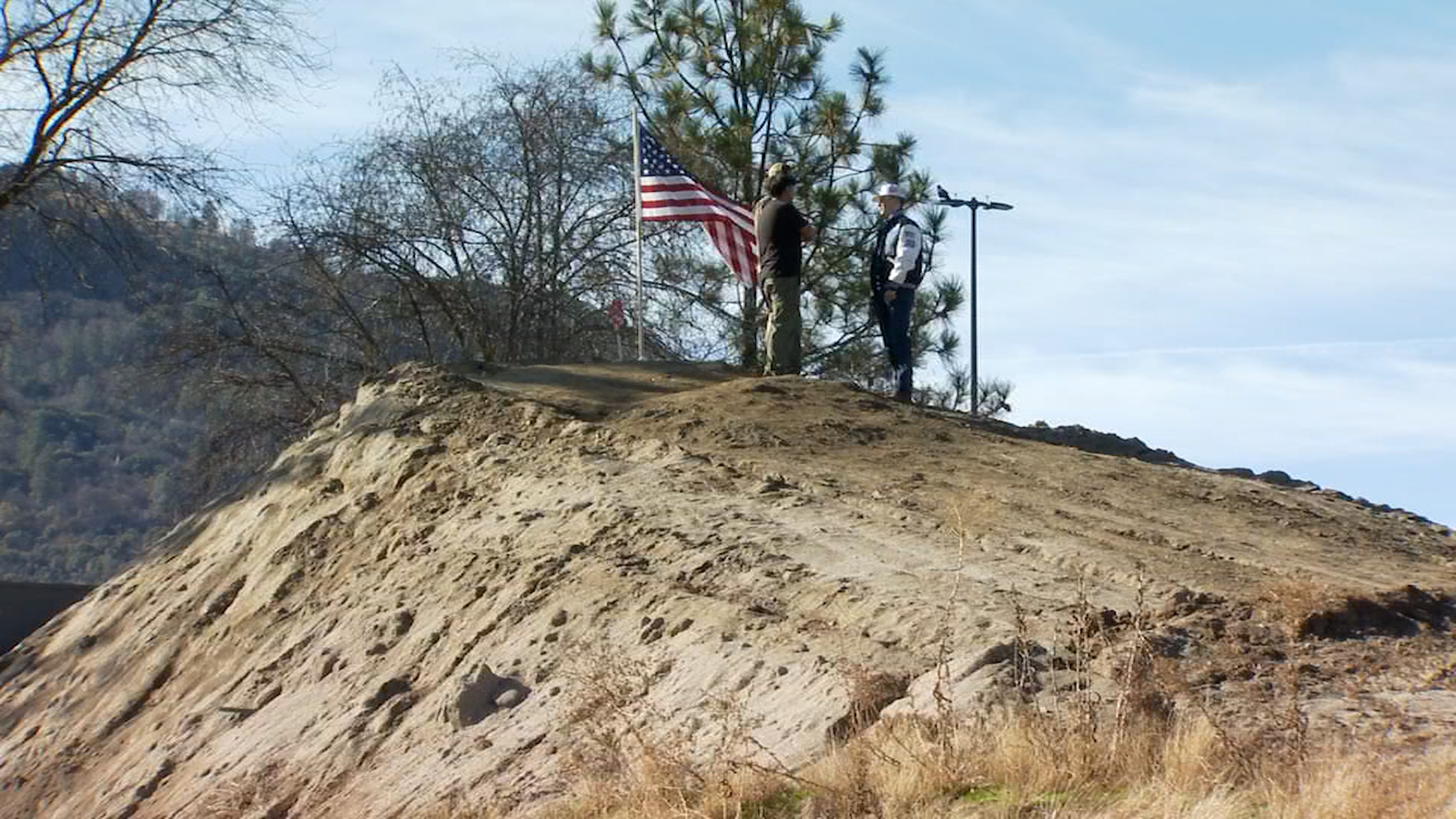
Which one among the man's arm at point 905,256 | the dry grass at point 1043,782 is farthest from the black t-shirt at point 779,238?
the dry grass at point 1043,782

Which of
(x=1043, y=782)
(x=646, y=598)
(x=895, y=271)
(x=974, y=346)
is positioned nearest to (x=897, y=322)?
(x=895, y=271)

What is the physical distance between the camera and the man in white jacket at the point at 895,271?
1380 cm

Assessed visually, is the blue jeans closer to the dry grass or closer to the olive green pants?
the olive green pants

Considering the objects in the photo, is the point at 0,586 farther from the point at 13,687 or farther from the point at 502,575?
the point at 502,575

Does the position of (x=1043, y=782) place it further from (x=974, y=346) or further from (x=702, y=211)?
(x=974, y=346)

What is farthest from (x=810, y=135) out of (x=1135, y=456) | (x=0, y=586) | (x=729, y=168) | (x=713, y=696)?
(x=713, y=696)

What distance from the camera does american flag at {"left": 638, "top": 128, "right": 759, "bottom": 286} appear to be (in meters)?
15.6

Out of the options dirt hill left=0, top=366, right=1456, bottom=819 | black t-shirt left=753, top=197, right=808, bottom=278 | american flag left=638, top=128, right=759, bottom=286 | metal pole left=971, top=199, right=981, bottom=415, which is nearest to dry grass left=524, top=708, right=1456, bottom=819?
dirt hill left=0, top=366, right=1456, bottom=819

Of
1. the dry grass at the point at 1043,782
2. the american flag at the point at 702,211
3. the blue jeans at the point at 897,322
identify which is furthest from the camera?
the american flag at the point at 702,211

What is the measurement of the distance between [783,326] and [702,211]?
1730mm

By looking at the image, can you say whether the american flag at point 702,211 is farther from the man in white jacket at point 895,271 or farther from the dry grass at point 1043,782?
the dry grass at point 1043,782

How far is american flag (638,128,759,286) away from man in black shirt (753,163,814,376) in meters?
1.24

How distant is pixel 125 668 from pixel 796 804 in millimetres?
7772

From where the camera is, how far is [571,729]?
8156 mm
